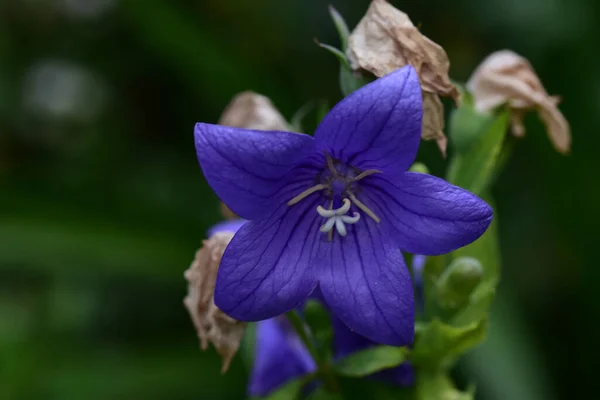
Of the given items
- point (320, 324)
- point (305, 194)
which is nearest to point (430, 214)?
point (305, 194)

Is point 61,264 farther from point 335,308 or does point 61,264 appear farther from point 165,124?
point 335,308

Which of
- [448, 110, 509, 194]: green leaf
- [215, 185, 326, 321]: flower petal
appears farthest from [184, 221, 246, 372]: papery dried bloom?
[448, 110, 509, 194]: green leaf

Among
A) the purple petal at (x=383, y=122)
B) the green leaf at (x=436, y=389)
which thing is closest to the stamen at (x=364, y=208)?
the purple petal at (x=383, y=122)

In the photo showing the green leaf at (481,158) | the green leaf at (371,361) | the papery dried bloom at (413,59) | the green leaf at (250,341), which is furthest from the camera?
the green leaf at (250,341)

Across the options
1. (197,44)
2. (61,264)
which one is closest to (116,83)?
(197,44)

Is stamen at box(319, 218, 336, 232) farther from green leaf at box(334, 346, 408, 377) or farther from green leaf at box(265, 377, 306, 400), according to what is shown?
green leaf at box(265, 377, 306, 400)

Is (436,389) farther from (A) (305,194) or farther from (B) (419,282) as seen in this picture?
(A) (305,194)

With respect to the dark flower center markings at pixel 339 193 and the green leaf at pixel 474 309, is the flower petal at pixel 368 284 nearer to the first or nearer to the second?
the dark flower center markings at pixel 339 193

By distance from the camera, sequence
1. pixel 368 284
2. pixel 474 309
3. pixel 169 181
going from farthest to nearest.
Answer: pixel 169 181
pixel 474 309
pixel 368 284
